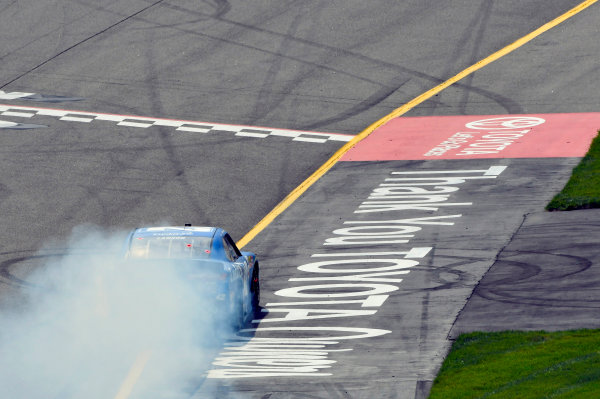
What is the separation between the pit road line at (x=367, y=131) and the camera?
2085cm

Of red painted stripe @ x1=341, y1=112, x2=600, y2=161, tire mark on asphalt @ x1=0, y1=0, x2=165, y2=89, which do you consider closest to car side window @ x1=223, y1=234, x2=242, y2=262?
red painted stripe @ x1=341, y1=112, x2=600, y2=161

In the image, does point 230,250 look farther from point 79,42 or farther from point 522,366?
point 79,42

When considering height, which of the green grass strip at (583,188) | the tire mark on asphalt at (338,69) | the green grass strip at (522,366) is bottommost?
the green grass strip at (522,366)

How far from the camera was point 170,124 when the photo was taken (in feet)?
96.2

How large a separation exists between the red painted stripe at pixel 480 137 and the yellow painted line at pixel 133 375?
42.2ft

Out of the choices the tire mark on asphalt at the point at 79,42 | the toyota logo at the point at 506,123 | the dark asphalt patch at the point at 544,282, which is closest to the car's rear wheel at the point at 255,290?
the dark asphalt patch at the point at 544,282

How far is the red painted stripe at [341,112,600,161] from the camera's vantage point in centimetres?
2620

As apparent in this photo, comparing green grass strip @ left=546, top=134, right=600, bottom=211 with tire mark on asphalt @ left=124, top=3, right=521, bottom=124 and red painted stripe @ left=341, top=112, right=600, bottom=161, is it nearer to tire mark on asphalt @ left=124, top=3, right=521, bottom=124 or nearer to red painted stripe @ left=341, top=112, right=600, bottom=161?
red painted stripe @ left=341, top=112, right=600, bottom=161

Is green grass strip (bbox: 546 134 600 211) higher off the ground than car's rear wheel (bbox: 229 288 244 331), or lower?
higher

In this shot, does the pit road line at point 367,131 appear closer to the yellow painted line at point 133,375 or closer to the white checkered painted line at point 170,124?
the yellow painted line at point 133,375

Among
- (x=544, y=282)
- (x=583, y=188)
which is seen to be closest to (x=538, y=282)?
(x=544, y=282)

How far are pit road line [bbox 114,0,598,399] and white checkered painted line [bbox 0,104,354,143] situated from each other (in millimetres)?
1006

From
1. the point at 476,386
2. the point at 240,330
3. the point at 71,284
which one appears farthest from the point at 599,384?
the point at 71,284

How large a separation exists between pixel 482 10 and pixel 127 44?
11739 mm
